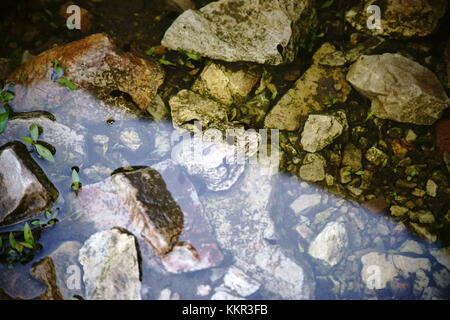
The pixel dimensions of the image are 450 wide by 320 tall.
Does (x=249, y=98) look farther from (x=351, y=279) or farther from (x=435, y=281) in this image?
(x=435, y=281)

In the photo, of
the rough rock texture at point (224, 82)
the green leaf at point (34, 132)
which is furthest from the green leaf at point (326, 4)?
the green leaf at point (34, 132)

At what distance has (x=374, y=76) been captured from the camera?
8.04 ft

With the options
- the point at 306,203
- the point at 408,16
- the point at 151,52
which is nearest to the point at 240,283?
the point at 306,203

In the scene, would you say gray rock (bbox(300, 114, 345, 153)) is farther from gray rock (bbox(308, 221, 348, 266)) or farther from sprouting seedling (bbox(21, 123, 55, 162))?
sprouting seedling (bbox(21, 123, 55, 162))

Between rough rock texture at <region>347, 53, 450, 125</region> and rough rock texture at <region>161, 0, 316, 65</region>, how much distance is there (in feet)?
2.91

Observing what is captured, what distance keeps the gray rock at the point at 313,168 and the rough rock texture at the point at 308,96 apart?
0.39m

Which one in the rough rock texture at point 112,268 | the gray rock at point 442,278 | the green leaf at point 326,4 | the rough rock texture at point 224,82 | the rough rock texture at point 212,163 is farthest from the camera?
the green leaf at point 326,4

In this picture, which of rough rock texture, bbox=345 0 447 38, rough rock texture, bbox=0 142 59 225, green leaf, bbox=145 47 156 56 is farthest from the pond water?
rough rock texture, bbox=345 0 447 38

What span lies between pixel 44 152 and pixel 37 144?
104 mm

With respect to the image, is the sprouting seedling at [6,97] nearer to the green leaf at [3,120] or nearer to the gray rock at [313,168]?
the green leaf at [3,120]

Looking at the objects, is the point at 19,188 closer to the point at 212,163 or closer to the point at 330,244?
the point at 212,163

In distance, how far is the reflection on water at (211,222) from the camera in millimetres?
2189

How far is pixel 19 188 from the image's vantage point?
2.14 metres
